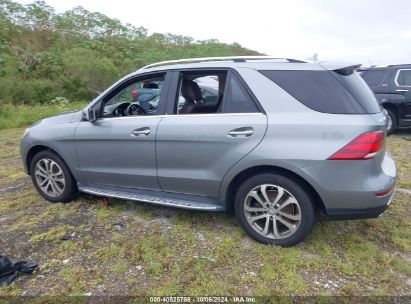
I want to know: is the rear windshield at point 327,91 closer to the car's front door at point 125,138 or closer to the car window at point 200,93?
the car window at point 200,93

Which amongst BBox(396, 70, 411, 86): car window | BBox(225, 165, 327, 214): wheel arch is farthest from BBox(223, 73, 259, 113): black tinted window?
BBox(396, 70, 411, 86): car window

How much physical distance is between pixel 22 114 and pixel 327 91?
9.67m

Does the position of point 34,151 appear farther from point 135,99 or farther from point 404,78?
point 404,78

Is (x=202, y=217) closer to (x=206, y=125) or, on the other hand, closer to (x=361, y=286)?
(x=206, y=125)

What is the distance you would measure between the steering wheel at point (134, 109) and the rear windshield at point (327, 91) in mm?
1574

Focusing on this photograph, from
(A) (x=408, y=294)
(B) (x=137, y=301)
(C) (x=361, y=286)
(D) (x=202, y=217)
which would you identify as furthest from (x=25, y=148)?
(A) (x=408, y=294)

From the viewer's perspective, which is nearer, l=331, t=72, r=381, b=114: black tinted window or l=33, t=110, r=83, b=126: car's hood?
l=331, t=72, r=381, b=114: black tinted window

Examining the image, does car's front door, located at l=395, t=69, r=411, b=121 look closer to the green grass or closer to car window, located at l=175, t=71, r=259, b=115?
car window, located at l=175, t=71, r=259, b=115

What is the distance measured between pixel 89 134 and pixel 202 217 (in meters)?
1.58

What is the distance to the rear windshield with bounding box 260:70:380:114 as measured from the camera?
2977 millimetres

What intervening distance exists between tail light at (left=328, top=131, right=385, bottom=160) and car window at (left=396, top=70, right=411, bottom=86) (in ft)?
19.5

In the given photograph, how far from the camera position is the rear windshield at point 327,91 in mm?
2977

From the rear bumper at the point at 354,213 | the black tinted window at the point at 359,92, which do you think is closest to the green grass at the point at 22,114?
the black tinted window at the point at 359,92

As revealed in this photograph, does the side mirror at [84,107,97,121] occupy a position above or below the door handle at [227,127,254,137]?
above
